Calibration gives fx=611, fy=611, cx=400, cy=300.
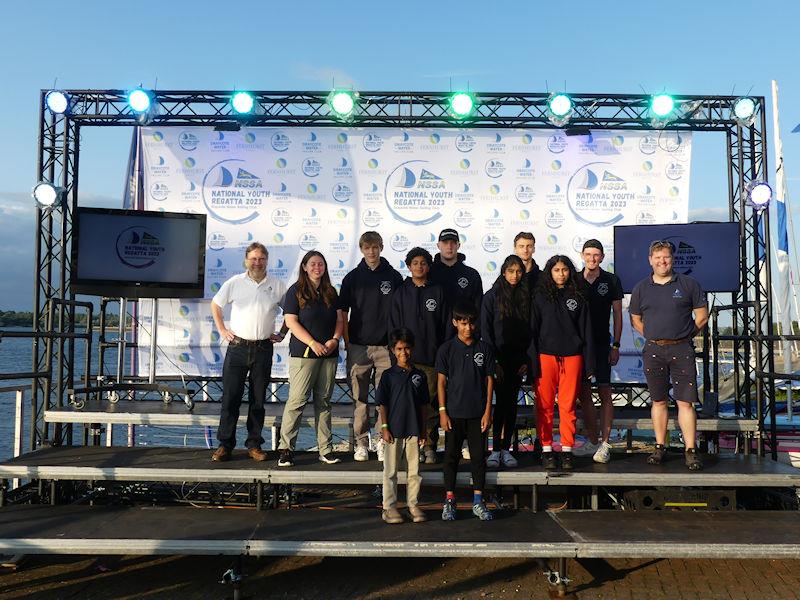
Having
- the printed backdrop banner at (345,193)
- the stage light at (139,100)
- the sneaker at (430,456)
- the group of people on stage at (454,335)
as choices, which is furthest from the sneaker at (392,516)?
the stage light at (139,100)

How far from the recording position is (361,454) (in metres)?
4.86

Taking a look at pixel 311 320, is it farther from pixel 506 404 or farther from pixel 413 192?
pixel 413 192

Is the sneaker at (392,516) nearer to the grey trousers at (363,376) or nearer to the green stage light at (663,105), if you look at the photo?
the grey trousers at (363,376)

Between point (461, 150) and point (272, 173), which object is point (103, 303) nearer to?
point (272, 173)

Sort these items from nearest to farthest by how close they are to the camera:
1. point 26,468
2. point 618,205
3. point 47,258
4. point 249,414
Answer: point 26,468
point 249,414
point 47,258
point 618,205

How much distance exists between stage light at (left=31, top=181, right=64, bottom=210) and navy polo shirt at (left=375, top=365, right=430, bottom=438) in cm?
448

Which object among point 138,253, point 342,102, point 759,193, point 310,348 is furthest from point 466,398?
point 138,253

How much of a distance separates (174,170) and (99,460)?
147 inches

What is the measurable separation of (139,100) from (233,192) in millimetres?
1391

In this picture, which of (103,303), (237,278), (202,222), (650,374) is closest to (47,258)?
(103,303)

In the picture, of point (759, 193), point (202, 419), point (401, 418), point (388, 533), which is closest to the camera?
point (388, 533)

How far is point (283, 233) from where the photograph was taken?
7.31 m

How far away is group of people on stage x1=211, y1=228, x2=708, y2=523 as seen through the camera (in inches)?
182

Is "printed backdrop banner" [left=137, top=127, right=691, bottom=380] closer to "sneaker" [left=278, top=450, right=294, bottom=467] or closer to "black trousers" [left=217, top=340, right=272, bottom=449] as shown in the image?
"black trousers" [left=217, top=340, right=272, bottom=449]
